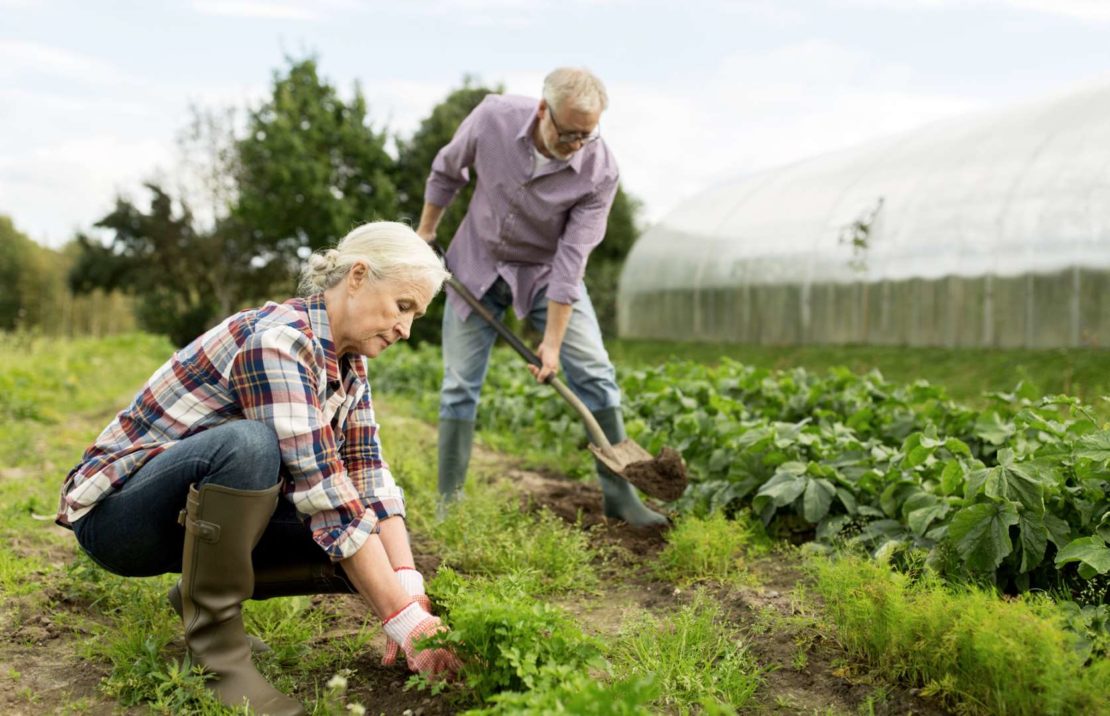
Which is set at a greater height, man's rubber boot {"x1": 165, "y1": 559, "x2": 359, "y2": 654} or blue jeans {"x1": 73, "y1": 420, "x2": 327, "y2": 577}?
blue jeans {"x1": 73, "y1": 420, "x2": 327, "y2": 577}

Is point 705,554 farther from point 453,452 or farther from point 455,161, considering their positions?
point 455,161

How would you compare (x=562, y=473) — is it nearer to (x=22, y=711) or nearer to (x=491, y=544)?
(x=491, y=544)

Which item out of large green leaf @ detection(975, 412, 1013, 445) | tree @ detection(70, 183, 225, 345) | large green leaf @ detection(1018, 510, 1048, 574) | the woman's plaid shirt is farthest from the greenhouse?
tree @ detection(70, 183, 225, 345)

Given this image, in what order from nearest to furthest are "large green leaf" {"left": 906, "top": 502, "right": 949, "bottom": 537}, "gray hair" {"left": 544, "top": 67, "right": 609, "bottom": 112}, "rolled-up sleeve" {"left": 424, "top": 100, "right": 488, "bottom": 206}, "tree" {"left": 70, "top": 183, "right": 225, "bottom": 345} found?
"large green leaf" {"left": 906, "top": 502, "right": 949, "bottom": 537} < "gray hair" {"left": 544, "top": 67, "right": 609, "bottom": 112} < "rolled-up sleeve" {"left": 424, "top": 100, "right": 488, "bottom": 206} < "tree" {"left": 70, "top": 183, "right": 225, "bottom": 345}

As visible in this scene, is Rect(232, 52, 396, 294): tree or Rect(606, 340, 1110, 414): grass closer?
Rect(606, 340, 1110, 414): grass

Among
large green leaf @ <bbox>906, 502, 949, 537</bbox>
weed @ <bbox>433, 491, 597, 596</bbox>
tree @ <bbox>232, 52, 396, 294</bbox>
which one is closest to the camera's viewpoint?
large green leaf @ <bbox>906, 502, 949, 537</bbox>

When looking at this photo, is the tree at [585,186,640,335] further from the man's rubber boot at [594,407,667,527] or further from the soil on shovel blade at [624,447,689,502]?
the soil on shovel blade at [624,447,689,502]

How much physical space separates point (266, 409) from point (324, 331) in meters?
0.23

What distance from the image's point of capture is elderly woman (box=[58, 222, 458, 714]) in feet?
6.61

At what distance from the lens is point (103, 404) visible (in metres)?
8.20

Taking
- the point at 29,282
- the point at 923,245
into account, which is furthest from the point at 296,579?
the point at 29,282

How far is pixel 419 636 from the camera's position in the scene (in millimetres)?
2039

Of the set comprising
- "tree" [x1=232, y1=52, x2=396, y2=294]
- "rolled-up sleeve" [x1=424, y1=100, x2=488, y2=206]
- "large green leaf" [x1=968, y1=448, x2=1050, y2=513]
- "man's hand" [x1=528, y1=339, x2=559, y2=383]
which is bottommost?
"large green leaf" [x1=968, y1=448, x2=1050, y2=513]

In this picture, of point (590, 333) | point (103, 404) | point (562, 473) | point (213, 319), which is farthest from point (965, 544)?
point (213, 319)
